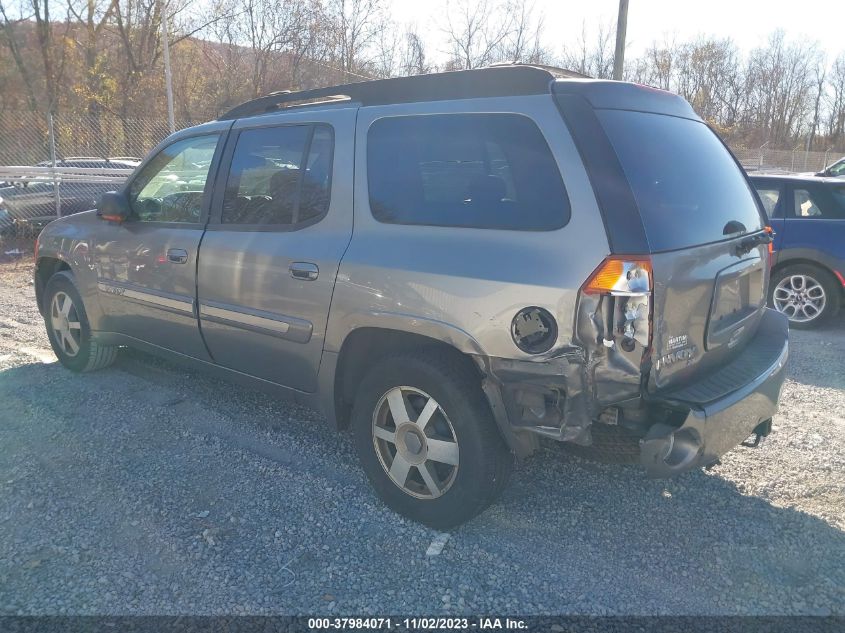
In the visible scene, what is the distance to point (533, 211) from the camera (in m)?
2.65

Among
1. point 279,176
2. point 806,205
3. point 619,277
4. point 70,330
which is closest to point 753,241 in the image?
point 619,277

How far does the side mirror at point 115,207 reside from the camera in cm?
446

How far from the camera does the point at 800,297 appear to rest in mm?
6969

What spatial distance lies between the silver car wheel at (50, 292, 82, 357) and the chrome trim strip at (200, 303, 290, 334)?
1.78m

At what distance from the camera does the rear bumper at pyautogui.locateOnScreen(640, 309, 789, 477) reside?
8.29 feet

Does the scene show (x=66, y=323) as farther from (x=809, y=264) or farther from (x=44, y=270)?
(x=809, y=264)

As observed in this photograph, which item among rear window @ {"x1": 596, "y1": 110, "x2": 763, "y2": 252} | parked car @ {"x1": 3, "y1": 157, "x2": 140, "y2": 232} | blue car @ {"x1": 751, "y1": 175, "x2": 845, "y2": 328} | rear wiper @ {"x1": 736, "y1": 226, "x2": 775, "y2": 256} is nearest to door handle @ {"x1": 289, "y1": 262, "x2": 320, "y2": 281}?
rear window @ {"x1": 596, "y1": 110, "x2": 763, "y2": 252}

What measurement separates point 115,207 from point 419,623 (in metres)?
3.44

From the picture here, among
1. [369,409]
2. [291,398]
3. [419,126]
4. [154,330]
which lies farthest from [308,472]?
[419,126]

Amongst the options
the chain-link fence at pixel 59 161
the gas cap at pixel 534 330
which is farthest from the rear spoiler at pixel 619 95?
the chain-link fence at pixel 59 161

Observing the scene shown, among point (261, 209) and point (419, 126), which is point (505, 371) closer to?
point (419, 126)

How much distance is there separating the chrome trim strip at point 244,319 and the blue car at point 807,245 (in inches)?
211

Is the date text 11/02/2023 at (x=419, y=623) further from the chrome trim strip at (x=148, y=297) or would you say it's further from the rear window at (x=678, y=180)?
the chrome trim strip at (x=148, y=297)

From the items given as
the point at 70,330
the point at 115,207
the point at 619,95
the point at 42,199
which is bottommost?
the point at 70,330
